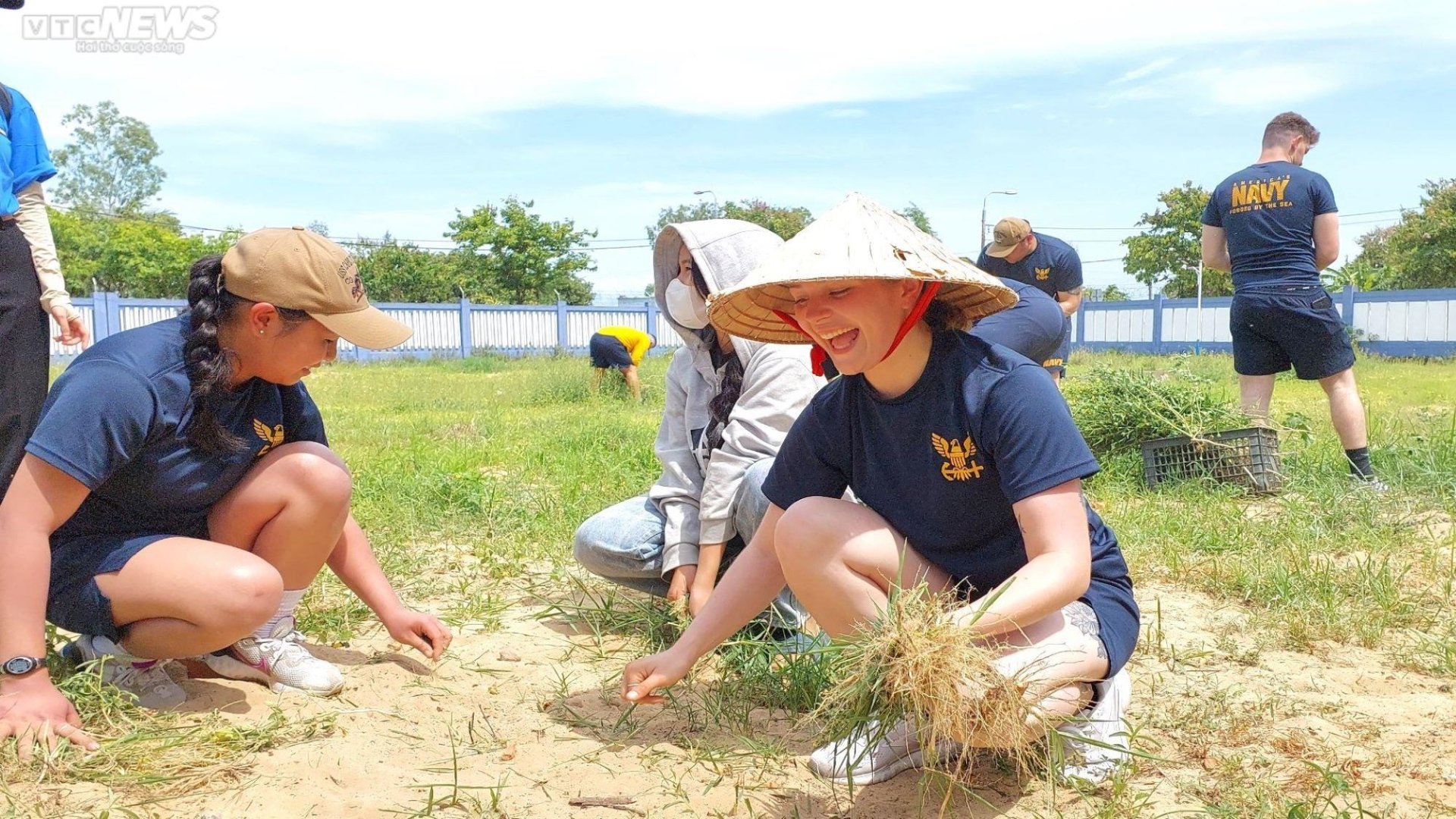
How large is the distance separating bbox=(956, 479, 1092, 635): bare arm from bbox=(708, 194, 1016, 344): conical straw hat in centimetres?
42

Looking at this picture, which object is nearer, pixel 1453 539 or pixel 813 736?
pixel 813 736

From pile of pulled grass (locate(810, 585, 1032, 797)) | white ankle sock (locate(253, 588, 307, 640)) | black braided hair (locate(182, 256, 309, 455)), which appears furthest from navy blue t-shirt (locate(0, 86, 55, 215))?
pile of pulled grass (locate(810, 585, 1032, 797))

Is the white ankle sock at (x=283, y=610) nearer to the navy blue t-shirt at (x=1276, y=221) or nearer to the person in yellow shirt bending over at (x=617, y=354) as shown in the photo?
the navy blue t-shirt at (x=1276, y=221)

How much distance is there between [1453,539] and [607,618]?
9.60 ft

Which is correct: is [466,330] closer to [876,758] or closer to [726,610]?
[726,610]

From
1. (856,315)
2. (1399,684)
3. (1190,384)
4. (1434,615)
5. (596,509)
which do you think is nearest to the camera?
(856,315)

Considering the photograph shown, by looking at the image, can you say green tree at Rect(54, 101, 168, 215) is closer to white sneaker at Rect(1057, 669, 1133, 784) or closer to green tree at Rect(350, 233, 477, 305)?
green tree at Rect(350, 233, 477, 305)

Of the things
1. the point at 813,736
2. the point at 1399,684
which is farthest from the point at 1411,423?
the point at 813,736

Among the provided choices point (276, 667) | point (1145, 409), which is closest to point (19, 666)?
point (276, 667)

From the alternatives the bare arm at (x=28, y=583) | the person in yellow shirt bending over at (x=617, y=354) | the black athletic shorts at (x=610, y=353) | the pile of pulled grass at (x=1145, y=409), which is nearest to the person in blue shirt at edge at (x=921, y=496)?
the bare arm at (x=28, y=583)

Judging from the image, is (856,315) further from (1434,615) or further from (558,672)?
(1434,615)

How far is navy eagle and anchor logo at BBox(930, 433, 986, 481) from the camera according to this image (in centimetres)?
216

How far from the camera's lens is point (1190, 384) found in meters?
6.07

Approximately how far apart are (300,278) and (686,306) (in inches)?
44.4
